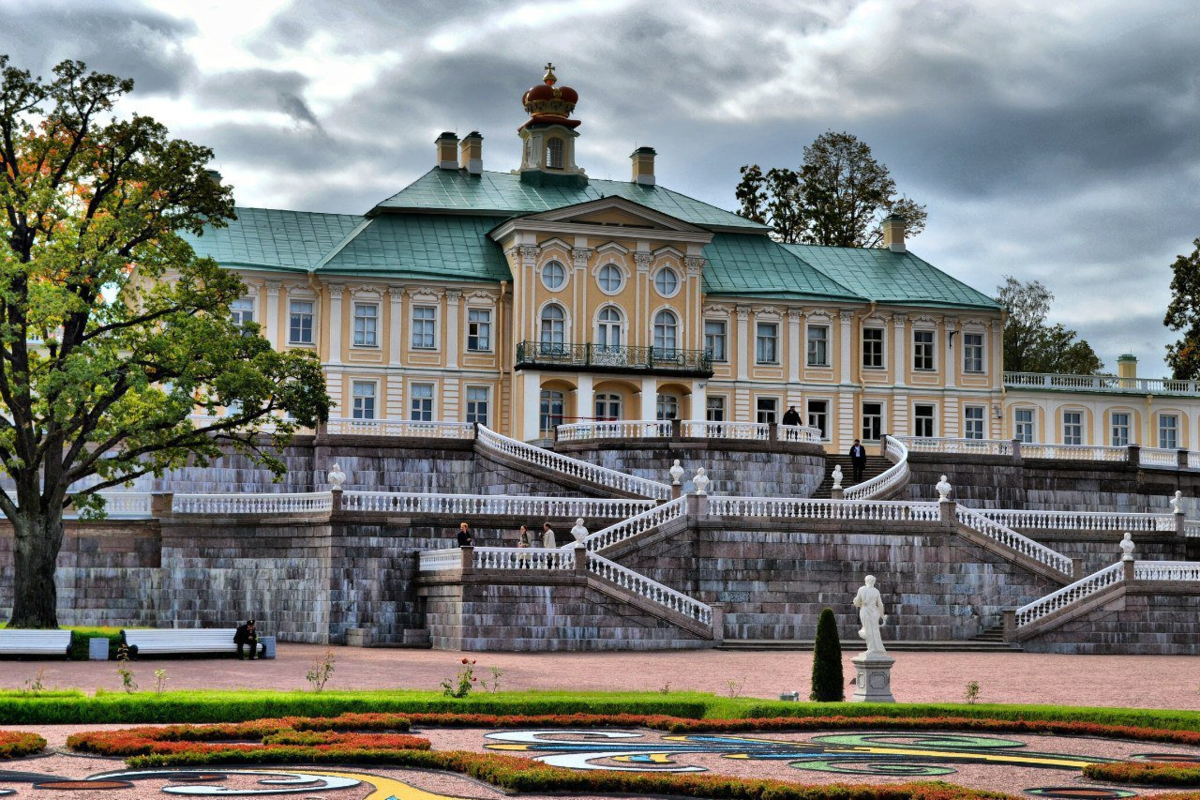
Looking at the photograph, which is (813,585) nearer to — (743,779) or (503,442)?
(503,442)

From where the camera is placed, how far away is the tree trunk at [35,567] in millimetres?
33656

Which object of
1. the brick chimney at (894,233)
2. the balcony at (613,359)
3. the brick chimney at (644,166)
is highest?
the brick chimney at (644,166)

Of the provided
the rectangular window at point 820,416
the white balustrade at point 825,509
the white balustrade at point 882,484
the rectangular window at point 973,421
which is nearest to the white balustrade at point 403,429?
the white balustrade at point 882,484

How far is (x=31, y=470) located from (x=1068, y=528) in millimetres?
25115

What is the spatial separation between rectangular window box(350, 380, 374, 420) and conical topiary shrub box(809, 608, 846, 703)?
113ft

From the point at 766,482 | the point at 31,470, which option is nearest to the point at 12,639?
the point at 31,470

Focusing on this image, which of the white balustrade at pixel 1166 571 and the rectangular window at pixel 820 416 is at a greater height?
the rectangular window at pixel 820 416

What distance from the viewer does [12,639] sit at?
99.7ft

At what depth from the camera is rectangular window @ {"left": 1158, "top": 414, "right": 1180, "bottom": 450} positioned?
6831 cm

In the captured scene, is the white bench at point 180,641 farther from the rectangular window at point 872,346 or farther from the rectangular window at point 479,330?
the rectangular window at point 872,346

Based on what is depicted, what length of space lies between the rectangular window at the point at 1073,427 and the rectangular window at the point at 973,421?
5.17 m

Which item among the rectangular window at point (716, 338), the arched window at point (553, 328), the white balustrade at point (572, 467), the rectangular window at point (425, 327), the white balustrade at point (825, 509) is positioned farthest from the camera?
the rectangular window at point (716, 338)

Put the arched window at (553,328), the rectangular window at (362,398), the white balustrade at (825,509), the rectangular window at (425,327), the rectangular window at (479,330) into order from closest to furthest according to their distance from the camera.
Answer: the white balustrade at (825,509), the rectangular window at (362,398), the arched window at (553,328), the rectangular window at (425,327), the rectangular window at (479,330)

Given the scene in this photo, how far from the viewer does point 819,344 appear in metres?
61.3
